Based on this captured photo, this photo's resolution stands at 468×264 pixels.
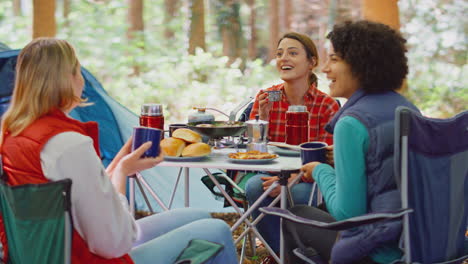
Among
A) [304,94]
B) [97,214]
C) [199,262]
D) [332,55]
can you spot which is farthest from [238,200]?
[97,214]

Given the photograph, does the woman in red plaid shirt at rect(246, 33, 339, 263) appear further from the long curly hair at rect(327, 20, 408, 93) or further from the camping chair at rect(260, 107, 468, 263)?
the camping chair at rect(260, 107, 468, 263)

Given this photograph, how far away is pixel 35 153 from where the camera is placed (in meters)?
1.49

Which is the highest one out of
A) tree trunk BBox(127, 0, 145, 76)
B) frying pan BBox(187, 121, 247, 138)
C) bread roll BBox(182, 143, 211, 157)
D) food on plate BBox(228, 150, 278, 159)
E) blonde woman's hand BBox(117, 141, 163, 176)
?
tree trunk BBox(127, 0, 145, 76)

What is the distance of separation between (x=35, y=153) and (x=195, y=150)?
1065 mm

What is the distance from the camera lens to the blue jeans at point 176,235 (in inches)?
70.5

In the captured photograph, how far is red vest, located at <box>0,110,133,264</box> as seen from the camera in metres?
1.50

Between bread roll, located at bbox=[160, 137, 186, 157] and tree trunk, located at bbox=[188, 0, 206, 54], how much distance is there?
286 inches

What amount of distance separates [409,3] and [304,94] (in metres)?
7.14

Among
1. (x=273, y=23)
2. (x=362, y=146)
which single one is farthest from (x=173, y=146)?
(x=273, y=23)

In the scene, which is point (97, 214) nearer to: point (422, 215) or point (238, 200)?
point (422, 215)

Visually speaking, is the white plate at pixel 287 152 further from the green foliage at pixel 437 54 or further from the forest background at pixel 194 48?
the green foliage at pixel 437 54

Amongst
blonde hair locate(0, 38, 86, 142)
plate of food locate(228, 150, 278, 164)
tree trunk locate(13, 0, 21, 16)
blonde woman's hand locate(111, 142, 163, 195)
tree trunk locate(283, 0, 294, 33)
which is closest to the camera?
blonde hair locate(0, 38, 86, 142)

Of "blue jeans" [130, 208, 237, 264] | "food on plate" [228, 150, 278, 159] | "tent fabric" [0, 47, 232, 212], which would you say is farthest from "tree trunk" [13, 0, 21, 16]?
"blue jeans" [130, 208, 237, 264]

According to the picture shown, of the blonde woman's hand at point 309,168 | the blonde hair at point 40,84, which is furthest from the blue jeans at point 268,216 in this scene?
the blonde hair at point 40,84
